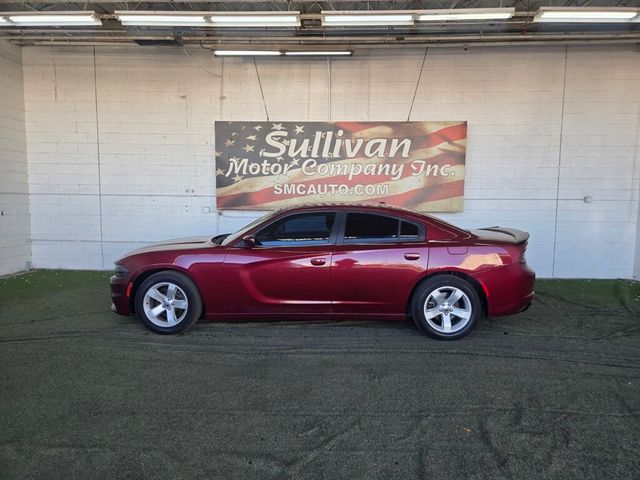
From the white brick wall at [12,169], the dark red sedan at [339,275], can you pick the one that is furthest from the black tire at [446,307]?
the white brick wall at [12,169]

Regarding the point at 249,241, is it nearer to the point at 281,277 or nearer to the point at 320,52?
the point at 281,277

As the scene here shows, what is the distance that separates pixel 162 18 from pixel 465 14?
13.2 ft

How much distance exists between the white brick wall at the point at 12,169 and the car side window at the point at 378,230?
6639mm

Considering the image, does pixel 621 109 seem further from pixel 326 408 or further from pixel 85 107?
pixel 85 107

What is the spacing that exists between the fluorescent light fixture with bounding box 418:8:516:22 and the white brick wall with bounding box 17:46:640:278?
2.09 m

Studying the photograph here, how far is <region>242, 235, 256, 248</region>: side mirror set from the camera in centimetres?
500

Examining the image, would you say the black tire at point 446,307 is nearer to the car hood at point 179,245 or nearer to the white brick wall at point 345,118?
the car hood at point 179,245

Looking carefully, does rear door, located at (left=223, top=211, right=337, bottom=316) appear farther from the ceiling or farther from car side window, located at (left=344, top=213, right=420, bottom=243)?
the ceiling

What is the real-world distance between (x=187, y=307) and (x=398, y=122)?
17.1 feet

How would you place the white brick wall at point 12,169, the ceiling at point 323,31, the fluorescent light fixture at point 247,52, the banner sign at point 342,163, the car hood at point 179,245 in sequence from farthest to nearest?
the banner sign at point 342,163 < the white brick wall at point 12,169 < the fluorescent light fixture at point 247,52 < the ceiling at point 323,31 < the car hood at point 179,245

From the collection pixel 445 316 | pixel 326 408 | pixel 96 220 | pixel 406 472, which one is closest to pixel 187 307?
pixel 326 408

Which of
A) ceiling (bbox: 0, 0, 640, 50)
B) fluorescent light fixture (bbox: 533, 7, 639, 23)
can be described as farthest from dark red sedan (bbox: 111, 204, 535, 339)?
ceiling (bbox: 0, 0, 640, 50)

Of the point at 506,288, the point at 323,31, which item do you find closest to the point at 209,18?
the point at 323,31

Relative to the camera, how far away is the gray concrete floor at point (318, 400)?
8.80 ft
